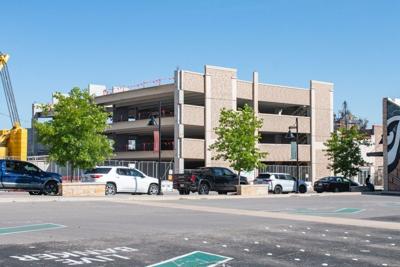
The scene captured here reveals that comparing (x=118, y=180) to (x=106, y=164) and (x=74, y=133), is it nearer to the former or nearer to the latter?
(x=74, y=133)

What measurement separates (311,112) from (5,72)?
3274 cm

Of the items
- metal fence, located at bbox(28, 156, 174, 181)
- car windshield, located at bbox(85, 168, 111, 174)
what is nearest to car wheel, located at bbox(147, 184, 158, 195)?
car windshield, located at bbox(85, 168, 111, 174)

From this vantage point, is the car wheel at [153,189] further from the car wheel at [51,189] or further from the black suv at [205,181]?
the car wheel at [51,189]

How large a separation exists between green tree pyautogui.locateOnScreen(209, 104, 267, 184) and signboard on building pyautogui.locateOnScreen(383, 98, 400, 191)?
40.7 feet

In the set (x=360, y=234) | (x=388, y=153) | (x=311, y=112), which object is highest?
(x=311, y=112)

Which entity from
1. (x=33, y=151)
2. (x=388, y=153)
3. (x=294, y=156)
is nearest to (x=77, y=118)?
(x=294, y=156)

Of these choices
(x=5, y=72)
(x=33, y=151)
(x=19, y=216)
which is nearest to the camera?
(x=19, y=216)

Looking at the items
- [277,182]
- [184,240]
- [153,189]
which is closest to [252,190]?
[153,189]

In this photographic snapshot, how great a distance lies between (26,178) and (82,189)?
2.73 m

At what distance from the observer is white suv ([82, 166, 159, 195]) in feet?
98.6

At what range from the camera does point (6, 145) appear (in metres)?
46.9

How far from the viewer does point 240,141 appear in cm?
3775

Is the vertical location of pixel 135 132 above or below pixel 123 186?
above

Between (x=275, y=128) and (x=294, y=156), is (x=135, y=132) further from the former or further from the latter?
(x=294, y=156)
